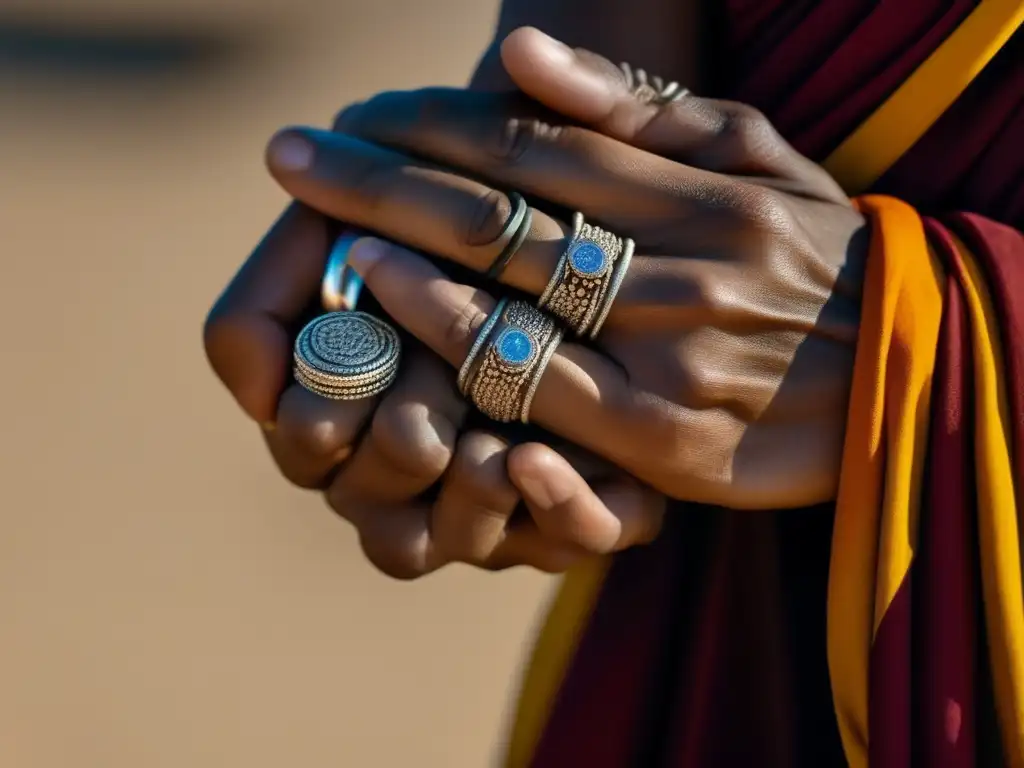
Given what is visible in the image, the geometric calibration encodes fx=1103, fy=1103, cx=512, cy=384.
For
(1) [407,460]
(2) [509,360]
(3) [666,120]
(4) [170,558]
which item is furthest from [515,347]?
(4) [170,558]

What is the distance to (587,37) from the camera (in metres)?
1.01

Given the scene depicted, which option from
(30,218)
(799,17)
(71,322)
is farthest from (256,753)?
(30,218)

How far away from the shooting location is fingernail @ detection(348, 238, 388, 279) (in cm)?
86

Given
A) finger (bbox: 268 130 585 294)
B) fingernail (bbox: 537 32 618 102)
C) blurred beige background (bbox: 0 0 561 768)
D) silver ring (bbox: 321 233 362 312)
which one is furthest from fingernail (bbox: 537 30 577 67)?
blurred beige background (bbox: 0 0 561 768)

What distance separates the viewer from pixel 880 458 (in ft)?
2.63

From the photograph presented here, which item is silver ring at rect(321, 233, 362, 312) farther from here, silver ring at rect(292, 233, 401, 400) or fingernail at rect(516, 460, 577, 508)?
fingernail at rect(516, 460, 577, 508)

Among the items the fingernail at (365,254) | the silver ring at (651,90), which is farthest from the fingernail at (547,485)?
the silver ring at (651,90)

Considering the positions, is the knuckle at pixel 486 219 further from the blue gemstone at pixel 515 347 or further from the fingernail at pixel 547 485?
the fingernail at pixel 547 485

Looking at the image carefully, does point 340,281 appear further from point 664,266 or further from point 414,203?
point 664,266

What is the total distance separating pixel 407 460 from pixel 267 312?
0.17 meters

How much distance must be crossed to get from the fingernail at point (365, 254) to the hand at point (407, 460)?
1.6 inches

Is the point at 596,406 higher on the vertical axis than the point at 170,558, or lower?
higher

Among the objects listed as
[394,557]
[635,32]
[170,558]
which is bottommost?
[170,558]

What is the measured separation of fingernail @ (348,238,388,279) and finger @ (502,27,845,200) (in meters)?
0.17
